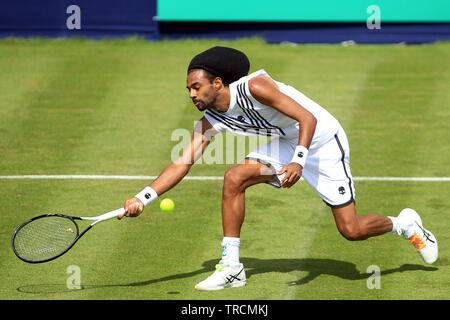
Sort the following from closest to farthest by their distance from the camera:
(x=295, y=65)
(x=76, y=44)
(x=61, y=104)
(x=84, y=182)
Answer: (x=84, y=182) < (x=61, y=104) < (x=295, y=65) < (x=76, y=44)

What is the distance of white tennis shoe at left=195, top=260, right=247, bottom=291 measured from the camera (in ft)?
25.6

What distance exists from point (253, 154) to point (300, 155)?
2.51ft

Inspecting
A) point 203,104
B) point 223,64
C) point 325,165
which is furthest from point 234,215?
point 223,64

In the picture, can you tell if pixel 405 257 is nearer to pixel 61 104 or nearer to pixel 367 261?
pixel 367 261

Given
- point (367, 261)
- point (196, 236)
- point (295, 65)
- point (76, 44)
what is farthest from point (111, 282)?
point (76, 44)

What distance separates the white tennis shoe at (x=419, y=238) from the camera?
26.9 ft

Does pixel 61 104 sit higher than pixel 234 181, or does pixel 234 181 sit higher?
pixel 61 104

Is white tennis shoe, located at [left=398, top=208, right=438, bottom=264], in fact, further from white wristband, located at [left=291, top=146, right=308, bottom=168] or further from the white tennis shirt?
white wristband, located at [left=291, top=146, right=308, bottom=168]

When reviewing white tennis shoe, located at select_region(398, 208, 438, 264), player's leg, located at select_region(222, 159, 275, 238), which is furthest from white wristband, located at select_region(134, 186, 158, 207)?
white tennis shoe, located at select_region(398, 208, 438, 264)

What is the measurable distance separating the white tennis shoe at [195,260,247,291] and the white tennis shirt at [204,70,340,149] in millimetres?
1149

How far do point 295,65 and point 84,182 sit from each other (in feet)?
18.2

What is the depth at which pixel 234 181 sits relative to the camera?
25.9 feet

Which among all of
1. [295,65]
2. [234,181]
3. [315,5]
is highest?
[315,5]

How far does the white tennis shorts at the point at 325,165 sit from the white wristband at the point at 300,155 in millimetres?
473
